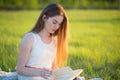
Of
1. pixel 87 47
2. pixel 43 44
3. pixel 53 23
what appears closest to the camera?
pixel 53 23

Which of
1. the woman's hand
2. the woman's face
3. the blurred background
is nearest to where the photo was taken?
the woman's hand

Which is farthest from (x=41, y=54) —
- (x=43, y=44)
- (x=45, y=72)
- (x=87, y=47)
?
(x=87, y=47)

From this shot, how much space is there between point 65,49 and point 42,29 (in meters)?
0.33

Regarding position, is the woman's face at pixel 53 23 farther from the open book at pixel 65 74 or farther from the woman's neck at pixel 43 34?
the open book at pixel 65 74

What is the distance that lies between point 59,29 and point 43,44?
7.6 inches

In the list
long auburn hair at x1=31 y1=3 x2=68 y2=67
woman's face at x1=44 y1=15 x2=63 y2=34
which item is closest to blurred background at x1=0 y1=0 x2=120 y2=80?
long auburn hair at x1=31 y1=3 x2=68 y2=67

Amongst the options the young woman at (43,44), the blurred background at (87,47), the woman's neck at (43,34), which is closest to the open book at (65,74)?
the young woman at (43,44)

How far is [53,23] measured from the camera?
368cm

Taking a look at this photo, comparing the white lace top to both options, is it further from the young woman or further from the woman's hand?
the woman's hand

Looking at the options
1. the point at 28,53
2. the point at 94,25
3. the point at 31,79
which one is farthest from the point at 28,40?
the point at 94,25

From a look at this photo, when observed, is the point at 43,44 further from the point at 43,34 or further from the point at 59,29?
the point at 59,29

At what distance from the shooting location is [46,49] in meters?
3.79

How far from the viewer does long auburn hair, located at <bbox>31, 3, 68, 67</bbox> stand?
3.70 meters

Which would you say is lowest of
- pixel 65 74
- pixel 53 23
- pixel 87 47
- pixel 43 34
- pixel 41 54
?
pixel 87 47
